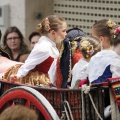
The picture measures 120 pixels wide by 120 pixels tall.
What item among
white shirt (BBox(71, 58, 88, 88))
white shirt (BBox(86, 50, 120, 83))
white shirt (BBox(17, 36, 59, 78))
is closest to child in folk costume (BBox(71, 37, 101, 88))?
white shirt (BBox(71, 58, 88, 88))

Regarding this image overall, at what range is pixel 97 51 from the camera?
6605mm

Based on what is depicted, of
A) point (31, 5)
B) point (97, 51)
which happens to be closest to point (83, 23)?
point (31, 5)

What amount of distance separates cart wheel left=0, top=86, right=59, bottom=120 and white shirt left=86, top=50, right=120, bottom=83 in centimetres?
47

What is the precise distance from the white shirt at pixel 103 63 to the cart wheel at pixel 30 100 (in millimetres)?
470

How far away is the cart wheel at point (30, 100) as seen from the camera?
586 cm

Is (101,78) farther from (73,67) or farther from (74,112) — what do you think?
(73,67)

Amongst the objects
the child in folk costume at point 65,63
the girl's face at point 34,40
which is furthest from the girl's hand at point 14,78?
the girl's face at point 34,40

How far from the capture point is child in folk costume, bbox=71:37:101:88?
6.52 m

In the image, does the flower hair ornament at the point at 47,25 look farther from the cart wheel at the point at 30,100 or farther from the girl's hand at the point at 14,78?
the cart wheel at the point at 30,100

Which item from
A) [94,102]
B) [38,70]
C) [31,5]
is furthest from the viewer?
[31,5]

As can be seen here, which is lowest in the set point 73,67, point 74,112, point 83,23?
point 74,112

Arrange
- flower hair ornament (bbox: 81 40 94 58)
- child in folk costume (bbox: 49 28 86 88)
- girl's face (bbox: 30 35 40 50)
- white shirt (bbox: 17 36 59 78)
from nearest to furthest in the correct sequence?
flower hair ornament (bbox: 81 40 94 58) → child in folk costume (bbox: 49 28 86 88) → white shirt (bbox: 17 36 59 78) → girl's face (bbox: 30 35 40 50)

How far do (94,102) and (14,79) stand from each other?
1.37m

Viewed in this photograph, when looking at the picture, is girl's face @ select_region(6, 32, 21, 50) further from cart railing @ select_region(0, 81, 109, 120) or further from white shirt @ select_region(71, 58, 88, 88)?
cart railing @ select_region(0, 81, 109, 120)
